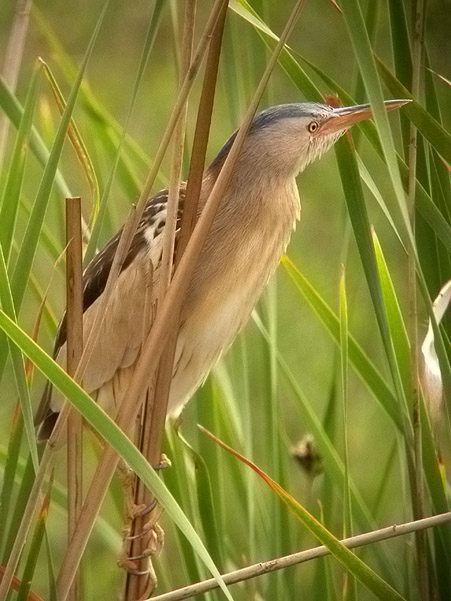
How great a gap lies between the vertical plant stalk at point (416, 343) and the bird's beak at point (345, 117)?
4cm

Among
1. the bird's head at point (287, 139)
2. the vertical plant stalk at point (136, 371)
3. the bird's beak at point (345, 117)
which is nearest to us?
the vertical plant stalk at point (136, 371)

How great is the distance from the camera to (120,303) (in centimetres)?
92

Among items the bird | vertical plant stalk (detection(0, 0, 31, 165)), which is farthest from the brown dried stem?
vertical plant stalk (detection(0, 0, 31, 165))

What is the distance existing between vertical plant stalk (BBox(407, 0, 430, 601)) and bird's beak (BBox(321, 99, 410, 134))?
0.11 feet

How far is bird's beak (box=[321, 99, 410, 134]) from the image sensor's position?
761 mm

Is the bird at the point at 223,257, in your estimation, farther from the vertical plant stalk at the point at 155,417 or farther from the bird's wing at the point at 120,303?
the vertical plant stalk at the point at 155,417

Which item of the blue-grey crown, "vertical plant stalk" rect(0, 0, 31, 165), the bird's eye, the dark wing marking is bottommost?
the dark wing marking

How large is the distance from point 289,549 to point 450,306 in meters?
0.25

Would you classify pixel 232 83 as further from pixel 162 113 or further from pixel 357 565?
pixel 162 113

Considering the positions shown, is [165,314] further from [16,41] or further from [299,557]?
[16,41]

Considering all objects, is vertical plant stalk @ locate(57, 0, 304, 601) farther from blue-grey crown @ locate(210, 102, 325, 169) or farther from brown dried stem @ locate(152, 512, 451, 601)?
blue-grey crown @ locate(210, 102, 325, 169)

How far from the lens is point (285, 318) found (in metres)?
1.47

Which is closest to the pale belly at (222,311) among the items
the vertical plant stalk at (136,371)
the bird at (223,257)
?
the bird at (223,257)

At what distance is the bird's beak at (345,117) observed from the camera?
761 mm
